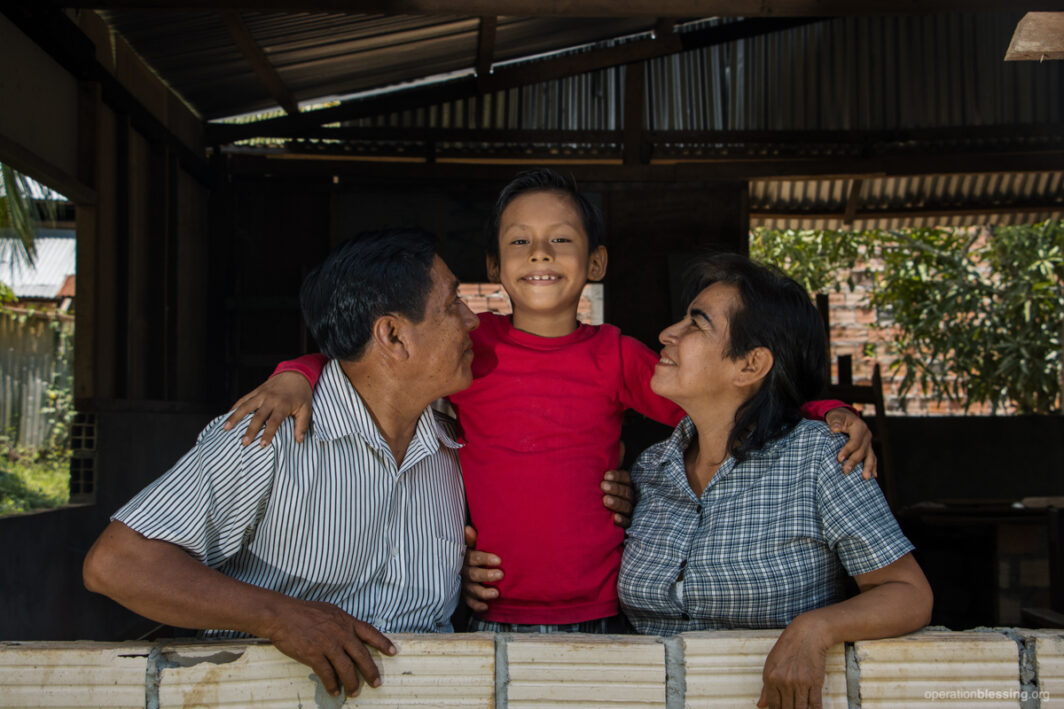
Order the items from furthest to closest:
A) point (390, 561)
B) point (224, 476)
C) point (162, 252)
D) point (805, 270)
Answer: point (805, 270) → point (162, 252) → point (390, 561) → point (224, 476)

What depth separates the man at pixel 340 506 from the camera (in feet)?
6.11

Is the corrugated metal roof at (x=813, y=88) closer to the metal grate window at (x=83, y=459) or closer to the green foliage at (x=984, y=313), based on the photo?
the green foliage at (x=984, y=313)

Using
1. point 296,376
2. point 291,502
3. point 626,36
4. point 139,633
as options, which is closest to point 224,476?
point 291,502

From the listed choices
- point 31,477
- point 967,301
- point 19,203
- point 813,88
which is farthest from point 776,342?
point 31,477

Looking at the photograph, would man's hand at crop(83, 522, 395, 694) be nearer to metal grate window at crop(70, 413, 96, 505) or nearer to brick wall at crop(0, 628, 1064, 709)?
brick wall at crop(0, 628, 1064, 709)

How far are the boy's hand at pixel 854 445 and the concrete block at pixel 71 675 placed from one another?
1.58m

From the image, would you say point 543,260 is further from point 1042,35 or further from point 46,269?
point 46,269

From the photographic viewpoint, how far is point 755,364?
2430 mm

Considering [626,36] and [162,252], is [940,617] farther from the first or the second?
[162,252]

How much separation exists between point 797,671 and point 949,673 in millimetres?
348

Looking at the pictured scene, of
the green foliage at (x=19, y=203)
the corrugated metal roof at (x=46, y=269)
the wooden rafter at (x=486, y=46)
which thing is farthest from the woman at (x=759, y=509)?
the corrugated metal roof at (x=46, y=269)

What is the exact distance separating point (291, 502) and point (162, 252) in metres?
4.27

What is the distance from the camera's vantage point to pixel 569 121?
23.5 feet

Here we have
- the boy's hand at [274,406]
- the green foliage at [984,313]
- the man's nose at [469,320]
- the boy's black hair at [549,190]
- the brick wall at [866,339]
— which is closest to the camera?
the boy's hand at [274,406]
